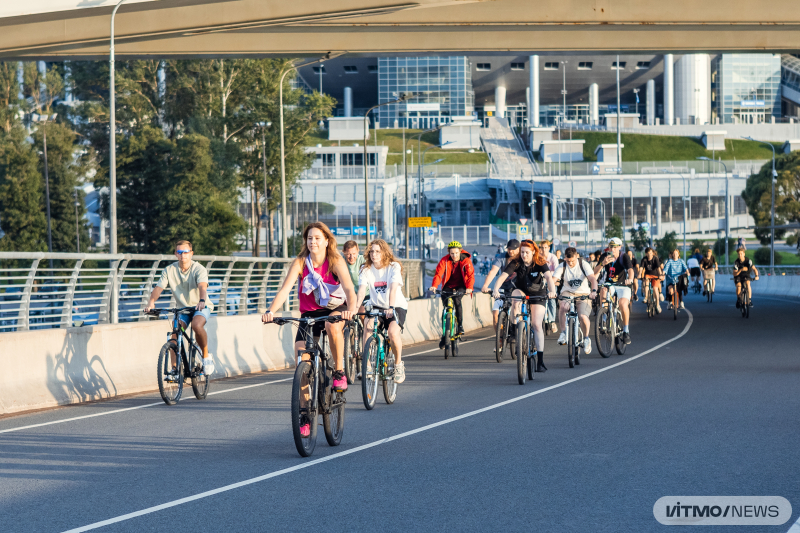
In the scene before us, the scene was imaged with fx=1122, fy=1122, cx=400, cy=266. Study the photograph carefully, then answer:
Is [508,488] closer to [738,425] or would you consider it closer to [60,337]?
[738,425]

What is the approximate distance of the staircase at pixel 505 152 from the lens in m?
139

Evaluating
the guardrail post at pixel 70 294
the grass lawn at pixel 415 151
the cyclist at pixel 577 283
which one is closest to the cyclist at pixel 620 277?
the cyclist at pixel 577 283

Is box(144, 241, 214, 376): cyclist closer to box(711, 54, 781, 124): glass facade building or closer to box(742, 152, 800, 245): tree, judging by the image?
box(742, 152, 800, 245): tree

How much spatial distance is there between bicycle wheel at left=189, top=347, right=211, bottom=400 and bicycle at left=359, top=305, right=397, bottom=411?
209 cm

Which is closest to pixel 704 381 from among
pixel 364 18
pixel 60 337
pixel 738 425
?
pixel 738 425

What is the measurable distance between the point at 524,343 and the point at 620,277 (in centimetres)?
651

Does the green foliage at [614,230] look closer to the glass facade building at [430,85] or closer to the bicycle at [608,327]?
the glass facade building at [430,85]

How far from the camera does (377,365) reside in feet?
38.8

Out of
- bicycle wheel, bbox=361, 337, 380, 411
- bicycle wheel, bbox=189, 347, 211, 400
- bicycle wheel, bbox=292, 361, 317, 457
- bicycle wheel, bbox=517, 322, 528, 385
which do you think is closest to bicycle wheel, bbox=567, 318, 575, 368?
bicycle wheel, bbox=517, 322, 528, 385

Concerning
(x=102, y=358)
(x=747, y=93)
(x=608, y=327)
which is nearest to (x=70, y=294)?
(x=102, y=358)

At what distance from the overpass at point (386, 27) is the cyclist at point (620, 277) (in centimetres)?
505

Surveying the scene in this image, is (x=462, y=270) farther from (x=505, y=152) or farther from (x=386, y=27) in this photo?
(x=505, y=152)

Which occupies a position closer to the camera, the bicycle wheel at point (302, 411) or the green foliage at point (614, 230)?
the bicycle wheel at point (302, 411)

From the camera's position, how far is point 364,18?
22.4 metres
